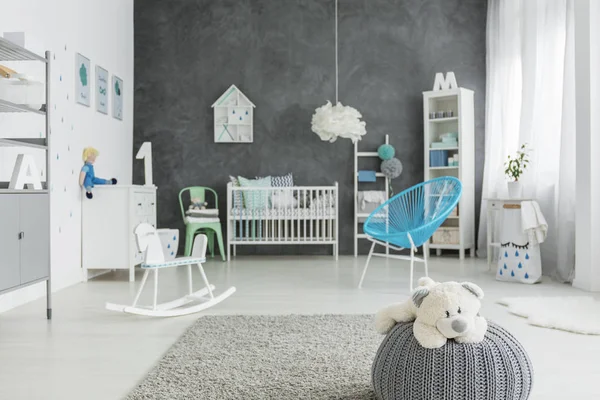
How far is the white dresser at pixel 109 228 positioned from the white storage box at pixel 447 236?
3233 mm

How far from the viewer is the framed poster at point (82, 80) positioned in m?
4.74

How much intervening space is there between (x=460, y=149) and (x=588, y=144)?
6.65 feet

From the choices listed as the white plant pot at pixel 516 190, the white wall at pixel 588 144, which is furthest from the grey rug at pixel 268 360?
the white plant pot at pixel 516 190

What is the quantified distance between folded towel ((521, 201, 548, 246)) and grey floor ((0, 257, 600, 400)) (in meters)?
0.36

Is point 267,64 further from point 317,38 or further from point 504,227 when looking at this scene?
point 504,227

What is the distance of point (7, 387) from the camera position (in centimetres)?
206

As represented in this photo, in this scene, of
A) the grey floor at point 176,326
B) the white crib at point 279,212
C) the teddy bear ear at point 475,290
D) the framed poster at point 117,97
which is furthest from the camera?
the white crib at point 279,212

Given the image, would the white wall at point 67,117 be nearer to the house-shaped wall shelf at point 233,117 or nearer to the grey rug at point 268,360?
the house-shaped wall shelf at point 233,117

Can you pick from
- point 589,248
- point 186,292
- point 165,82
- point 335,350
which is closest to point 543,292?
point 589,248

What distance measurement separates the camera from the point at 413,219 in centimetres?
500

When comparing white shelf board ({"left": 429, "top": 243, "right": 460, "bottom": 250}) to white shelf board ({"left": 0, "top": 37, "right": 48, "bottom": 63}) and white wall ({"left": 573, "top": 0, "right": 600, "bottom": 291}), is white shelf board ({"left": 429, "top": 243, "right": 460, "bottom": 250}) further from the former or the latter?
white shelf board ({"left": 0, "top": 37, "right": 48, "bottom": 63})

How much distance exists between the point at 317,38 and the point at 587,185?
11.7ft

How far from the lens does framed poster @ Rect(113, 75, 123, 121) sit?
228 inches

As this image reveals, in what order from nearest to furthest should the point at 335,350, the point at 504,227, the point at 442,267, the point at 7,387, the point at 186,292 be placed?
the point at 7,387, the point at 335,350, the point at 186,292, the point at 504,227, the point at 442,267
